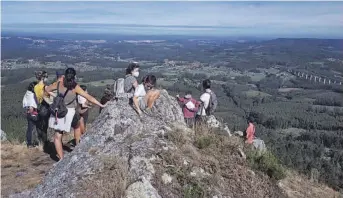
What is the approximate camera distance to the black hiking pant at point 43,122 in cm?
865

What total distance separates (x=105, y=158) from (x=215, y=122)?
3.71 meters

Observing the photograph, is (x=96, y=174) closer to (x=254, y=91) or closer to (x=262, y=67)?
(x=254, y=91)

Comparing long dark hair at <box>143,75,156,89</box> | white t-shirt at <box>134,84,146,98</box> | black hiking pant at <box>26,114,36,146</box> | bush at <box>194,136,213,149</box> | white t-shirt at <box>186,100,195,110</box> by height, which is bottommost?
black hiking pant at <box>26,114,36,146</box>

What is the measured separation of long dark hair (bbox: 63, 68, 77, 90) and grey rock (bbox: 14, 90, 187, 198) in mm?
832

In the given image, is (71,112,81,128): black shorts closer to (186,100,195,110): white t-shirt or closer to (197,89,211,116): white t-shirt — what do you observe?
(186,100,195,110): white t-shirt

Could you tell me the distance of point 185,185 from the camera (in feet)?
17.9

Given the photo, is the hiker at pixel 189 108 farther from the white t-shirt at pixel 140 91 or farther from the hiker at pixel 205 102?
the white t-shirt at pixel 140 91

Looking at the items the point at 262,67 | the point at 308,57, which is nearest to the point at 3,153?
the point at 262,67

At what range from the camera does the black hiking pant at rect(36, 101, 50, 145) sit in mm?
8648

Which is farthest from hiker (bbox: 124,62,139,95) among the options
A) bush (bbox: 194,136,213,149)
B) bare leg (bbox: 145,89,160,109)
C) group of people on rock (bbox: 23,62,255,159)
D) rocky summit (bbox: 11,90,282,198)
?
bush (bbox: 194,136,213,149)

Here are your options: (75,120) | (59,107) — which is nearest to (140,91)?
(75,120)

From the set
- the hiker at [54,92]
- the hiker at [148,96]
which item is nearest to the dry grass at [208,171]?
the hiker at [148,96]

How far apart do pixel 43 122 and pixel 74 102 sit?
8.34ft

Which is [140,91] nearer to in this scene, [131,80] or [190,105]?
[131,80]
